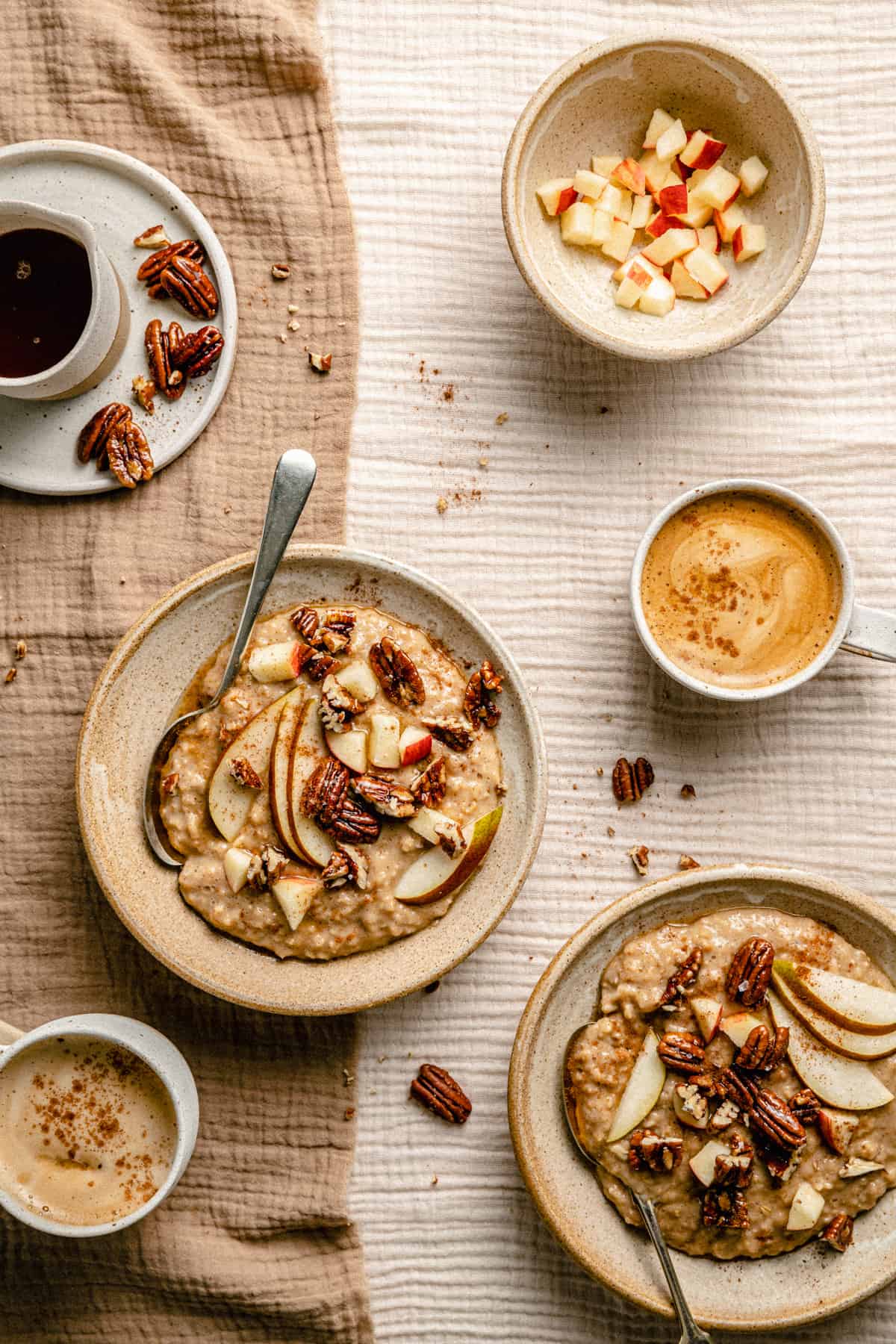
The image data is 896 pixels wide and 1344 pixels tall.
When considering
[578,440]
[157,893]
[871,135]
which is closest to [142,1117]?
[157,893]

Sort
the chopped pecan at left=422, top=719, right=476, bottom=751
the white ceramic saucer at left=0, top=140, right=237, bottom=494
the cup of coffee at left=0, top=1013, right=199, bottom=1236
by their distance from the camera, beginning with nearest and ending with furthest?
the cup of coffee at left=0, top=1013, right=199, bottom=1236 < the chopped pecan at left=422, top=719, right=476, bottom=751 < the white ceramic saucer at left=0, top=140, right=237, bottom=494

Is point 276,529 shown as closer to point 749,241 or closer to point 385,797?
point 385,797

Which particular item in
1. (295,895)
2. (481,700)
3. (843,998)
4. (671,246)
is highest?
(671,246)

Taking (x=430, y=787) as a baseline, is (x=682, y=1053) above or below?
below

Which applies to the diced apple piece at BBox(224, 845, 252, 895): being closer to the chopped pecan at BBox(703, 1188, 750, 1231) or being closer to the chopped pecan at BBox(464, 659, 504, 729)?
the chopped pecan at BBox(464, 659, 504, 729)

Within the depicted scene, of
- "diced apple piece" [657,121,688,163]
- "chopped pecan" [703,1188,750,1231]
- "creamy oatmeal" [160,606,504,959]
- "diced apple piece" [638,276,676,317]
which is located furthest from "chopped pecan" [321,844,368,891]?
"diced apple piece" [657,121,688,163]

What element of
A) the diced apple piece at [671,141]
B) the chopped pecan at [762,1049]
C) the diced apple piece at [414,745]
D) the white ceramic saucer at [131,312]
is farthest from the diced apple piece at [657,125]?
the chopped pecan at [762,1049]

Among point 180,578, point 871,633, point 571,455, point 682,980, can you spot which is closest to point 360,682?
point 180,578
